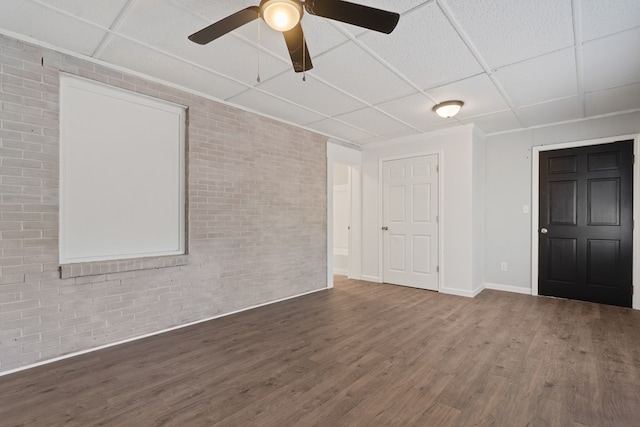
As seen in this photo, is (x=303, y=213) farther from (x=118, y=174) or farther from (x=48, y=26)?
(x=48, y=26)

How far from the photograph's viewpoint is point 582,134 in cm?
426

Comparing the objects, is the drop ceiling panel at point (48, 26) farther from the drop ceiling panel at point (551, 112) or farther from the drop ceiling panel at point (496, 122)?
the drop ceiling panel at point (551, 112)

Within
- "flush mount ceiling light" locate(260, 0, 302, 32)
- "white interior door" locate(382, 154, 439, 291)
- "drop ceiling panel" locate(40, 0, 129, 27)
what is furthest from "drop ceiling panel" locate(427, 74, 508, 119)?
"drop ceiling panel" locate(40, 0, 129, 27)

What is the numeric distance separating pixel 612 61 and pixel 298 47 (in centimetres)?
272

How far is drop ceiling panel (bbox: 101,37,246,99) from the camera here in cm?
Result: 259

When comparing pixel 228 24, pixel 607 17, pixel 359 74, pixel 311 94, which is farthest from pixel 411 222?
pixel 228 24

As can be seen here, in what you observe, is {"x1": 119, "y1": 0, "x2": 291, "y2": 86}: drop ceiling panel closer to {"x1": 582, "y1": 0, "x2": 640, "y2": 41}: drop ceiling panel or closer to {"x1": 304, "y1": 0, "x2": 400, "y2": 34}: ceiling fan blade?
{"x1": 304, "y1": 0, "x2": 400, "y2": 34}: ceiling fan blade

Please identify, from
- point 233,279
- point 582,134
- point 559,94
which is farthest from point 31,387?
point 582,134

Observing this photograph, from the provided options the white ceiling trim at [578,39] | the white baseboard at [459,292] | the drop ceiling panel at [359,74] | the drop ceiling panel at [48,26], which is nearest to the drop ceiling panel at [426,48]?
the drop ceiling panel at [359,74]

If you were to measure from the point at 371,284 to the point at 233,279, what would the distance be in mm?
2579

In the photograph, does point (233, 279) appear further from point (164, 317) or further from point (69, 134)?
point (69, 134)

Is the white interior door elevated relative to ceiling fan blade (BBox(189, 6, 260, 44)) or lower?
lower

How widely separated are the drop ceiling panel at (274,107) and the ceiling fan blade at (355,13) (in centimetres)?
184

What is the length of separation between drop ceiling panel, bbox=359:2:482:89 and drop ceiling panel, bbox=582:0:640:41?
0.73m
